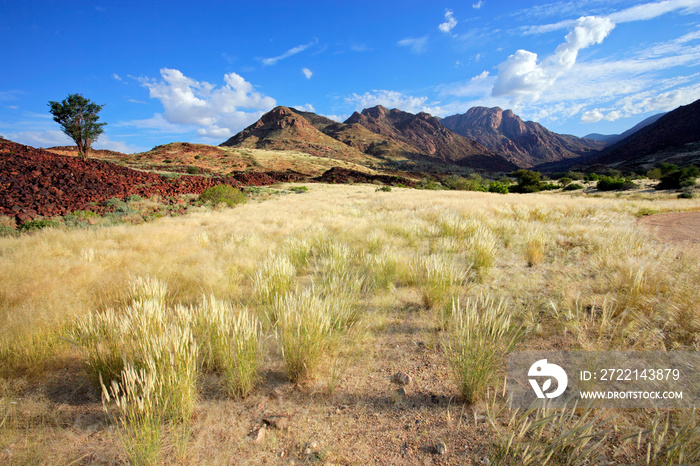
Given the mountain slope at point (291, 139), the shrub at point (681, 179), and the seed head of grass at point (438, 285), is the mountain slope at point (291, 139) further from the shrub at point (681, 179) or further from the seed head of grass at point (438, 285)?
the seed head of grass at point (438, 285)

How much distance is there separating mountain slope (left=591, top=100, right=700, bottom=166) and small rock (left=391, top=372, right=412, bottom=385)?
8869 centimetres

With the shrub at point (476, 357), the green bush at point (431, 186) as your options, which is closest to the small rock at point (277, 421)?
the shrub at point (476, 357)

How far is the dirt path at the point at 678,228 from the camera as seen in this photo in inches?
223

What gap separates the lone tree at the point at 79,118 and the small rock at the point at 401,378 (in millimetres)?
47714

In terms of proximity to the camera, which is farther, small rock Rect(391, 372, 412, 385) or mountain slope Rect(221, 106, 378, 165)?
mountain slope Rect(221, 106, 378, 165)

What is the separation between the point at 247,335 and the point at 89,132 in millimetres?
47097

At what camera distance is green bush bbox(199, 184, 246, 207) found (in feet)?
48.1

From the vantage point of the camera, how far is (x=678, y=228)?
265 inches

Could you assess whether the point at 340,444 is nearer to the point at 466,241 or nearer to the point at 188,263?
the point at 188,263

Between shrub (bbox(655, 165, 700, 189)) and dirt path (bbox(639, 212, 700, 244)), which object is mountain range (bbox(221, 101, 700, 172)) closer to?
shrub (bbox(655, 165, 700, 189))

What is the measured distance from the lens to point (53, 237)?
19.9ft

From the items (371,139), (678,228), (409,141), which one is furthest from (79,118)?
(409,141)

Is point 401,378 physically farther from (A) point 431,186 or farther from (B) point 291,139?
(B) point 291,139

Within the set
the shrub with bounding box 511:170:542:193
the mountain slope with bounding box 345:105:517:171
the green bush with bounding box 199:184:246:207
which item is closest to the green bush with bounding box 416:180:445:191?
the shrub with bounding box 511:170:542:193
